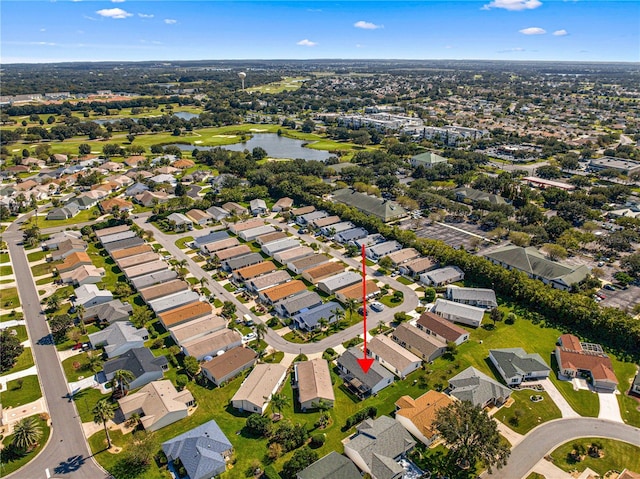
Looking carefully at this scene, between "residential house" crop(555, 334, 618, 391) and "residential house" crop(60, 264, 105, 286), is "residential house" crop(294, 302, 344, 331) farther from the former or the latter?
"residential house" crop(60, 264, 105, 286)

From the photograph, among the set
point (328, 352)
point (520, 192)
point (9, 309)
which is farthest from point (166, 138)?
point (328, 352)

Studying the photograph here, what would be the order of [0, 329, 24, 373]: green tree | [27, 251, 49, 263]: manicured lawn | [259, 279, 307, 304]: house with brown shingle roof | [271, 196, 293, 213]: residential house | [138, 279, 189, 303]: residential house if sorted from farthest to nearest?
[271, 196, 293, 213]: residential house < [27, 251, 49, 263]: manicured lawn < [138, 279, 189, 303]: residential house < [259, 279, 307, 304]: house with brown shingle roof < [0, 329, 24, 373]: green tree

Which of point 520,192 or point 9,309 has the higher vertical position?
point 520,192

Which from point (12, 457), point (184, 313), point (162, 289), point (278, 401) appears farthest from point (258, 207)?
point (12, 457)

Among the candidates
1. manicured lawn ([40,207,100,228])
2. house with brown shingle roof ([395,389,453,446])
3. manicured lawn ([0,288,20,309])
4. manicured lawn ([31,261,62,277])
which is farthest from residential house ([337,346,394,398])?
manicured lawn ([40,207,100,228])

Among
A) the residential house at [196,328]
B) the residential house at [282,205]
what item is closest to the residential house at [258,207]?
the residential house at [282,205]

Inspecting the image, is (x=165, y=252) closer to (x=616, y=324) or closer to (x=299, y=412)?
(x=299, y=412)
